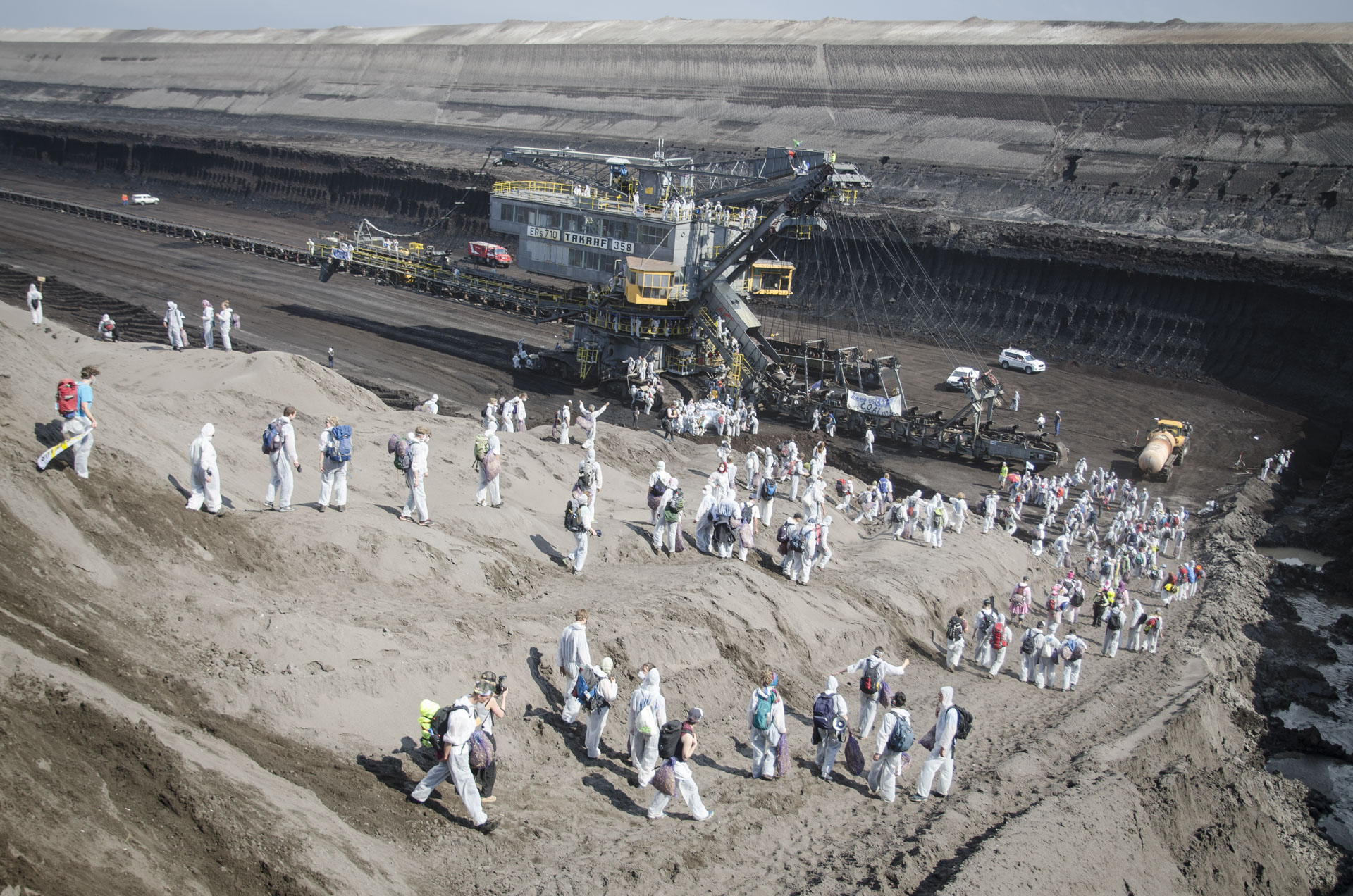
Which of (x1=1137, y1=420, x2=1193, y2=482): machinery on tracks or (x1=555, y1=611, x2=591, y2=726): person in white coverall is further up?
(x1=555, y1=611, x2=591, y2=726): person in white coverall

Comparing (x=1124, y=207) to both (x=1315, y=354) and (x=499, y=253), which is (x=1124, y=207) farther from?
(x=499, y=253)

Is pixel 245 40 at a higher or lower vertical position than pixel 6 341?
higher

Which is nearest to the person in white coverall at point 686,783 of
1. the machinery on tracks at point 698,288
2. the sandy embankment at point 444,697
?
the sandy embankment at point 444,697

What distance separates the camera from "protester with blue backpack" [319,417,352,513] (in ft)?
42.4

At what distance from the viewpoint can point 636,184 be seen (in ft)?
115

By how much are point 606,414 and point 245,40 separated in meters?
113

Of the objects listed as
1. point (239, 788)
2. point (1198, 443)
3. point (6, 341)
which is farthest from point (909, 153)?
point (239, 788)

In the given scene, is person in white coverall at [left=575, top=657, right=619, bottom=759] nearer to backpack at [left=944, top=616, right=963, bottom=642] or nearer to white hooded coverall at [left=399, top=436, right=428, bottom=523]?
white hooded coverall at [left=399, top=436, right=428, bottom=523]

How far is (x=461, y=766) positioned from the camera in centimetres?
901

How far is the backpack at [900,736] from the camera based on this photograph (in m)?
11.4

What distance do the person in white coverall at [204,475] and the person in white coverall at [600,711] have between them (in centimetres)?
532

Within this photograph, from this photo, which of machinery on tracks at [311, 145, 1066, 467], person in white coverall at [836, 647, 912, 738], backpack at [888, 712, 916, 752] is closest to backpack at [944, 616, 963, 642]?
person in white coverall at [836, 647, 912, 738]

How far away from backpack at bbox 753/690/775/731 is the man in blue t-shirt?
8.30 meters

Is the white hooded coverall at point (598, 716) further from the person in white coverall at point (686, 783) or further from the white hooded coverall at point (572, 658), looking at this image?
the person in white coverall at point (686, 783)
